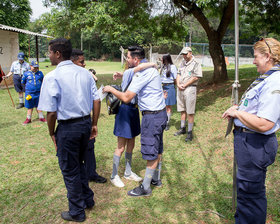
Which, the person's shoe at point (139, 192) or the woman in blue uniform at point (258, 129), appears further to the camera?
the person's shoe at point (139, 192)

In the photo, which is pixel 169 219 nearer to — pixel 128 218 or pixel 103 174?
pixel 128 218

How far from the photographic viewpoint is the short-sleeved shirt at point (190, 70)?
230 inches

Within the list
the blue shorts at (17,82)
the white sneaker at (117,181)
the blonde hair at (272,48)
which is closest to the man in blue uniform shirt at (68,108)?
the white sneaker at (117,181)

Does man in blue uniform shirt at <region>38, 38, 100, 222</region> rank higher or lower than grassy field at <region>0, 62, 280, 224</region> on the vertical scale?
higher

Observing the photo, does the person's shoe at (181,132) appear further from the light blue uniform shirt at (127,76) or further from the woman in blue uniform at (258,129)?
the woman in blue uniform at (258,129)

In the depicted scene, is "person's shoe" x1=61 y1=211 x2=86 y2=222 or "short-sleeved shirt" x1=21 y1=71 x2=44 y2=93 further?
"short-sleeved shirt" x1=21 y1=71 x2=44 y2=93

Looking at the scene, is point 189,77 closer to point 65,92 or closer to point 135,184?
point 135,184

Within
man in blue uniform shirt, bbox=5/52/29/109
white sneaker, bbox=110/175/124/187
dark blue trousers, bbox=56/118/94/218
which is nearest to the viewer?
dark blue trousers, bbox=56/118/94/218

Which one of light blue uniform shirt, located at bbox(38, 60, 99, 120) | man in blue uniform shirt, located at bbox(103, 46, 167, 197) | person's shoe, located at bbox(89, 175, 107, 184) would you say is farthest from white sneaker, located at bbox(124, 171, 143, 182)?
light blue uniform shirt, located at bbox(38, 60, 99, 120)

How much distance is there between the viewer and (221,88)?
9.95 m

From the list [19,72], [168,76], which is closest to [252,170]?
[168,76]

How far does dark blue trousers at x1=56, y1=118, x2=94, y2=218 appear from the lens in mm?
2840

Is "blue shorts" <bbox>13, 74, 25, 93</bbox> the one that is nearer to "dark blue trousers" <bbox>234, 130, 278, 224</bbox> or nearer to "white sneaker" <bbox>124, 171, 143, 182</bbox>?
"white sneaker" <bbox>124, 171, 143, 182</bbox>

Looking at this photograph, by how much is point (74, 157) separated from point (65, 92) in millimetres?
726
